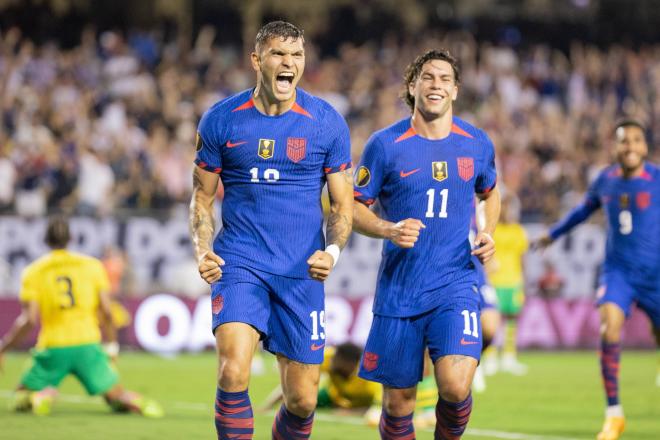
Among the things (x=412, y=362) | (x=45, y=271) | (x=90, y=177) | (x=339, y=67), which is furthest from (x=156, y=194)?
(x=412, y=362)

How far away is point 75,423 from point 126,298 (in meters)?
7.95

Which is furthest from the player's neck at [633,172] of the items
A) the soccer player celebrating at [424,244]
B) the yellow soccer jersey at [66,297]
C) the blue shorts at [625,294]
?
the yellow soccer jersey at [66,297]

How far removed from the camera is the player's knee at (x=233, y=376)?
260 inches

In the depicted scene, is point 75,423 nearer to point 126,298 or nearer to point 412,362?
point 412,362

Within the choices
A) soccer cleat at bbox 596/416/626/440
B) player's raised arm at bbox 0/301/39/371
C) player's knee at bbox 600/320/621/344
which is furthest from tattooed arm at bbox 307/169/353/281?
player's raised arm at bbox 0/301/39/371

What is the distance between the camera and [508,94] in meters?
24.7

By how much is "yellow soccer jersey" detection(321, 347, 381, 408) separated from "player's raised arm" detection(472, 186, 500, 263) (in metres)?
3.77

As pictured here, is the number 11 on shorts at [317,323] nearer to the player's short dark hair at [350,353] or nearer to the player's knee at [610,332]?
the player's knee at [610,332]

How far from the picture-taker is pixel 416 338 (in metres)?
7.39

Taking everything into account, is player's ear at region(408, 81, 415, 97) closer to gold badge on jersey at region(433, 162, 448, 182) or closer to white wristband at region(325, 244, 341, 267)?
gold badge on jersey at region(433, 162, 448, 182)

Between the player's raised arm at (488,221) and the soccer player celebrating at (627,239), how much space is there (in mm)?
2712

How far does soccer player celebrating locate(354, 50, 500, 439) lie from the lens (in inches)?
287

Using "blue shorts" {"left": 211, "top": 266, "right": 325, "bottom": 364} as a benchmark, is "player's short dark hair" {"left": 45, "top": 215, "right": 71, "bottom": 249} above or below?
above

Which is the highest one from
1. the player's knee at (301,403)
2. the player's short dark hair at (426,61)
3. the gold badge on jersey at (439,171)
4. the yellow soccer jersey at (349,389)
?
the player's short dark hair at (426,61)
